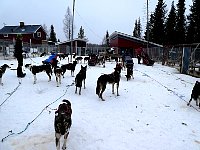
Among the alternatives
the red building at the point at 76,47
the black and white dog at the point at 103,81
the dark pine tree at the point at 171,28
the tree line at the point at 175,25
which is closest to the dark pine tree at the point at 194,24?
the tree line at the point at 175,25

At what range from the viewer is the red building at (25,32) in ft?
180

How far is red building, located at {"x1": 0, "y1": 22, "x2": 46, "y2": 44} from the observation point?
180ft

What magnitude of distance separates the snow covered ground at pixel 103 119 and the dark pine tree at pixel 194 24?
30.9 m

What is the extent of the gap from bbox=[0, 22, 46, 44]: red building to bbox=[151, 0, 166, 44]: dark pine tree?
A: 25.3 metres

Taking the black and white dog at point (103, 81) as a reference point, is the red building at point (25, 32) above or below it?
above

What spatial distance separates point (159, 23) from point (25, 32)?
28.2 meters

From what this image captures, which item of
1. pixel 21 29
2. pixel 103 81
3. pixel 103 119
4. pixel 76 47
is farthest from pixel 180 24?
pixel 103 119

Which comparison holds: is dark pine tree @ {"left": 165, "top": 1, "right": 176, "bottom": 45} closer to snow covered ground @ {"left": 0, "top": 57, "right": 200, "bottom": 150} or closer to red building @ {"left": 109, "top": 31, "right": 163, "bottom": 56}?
red building @ {"left": 109, "top": 31, "right": 163, "bottom": 56}

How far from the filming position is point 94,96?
1005 centimetres

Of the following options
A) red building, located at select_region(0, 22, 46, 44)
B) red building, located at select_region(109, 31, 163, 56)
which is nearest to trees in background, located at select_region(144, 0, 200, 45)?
red building, located at select_region(109, 31, 163, 56)

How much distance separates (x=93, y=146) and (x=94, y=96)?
449 cm

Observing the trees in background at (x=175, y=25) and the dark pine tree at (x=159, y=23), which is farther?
the dark pine tree at (x=159, y=23)

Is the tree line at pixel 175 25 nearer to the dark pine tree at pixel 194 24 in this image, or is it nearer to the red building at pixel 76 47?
the dark pine tree at pixel 194 24

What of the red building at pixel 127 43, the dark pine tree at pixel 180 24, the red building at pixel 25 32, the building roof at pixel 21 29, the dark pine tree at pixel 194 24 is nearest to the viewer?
the dark pine tree at pixel 194 24
